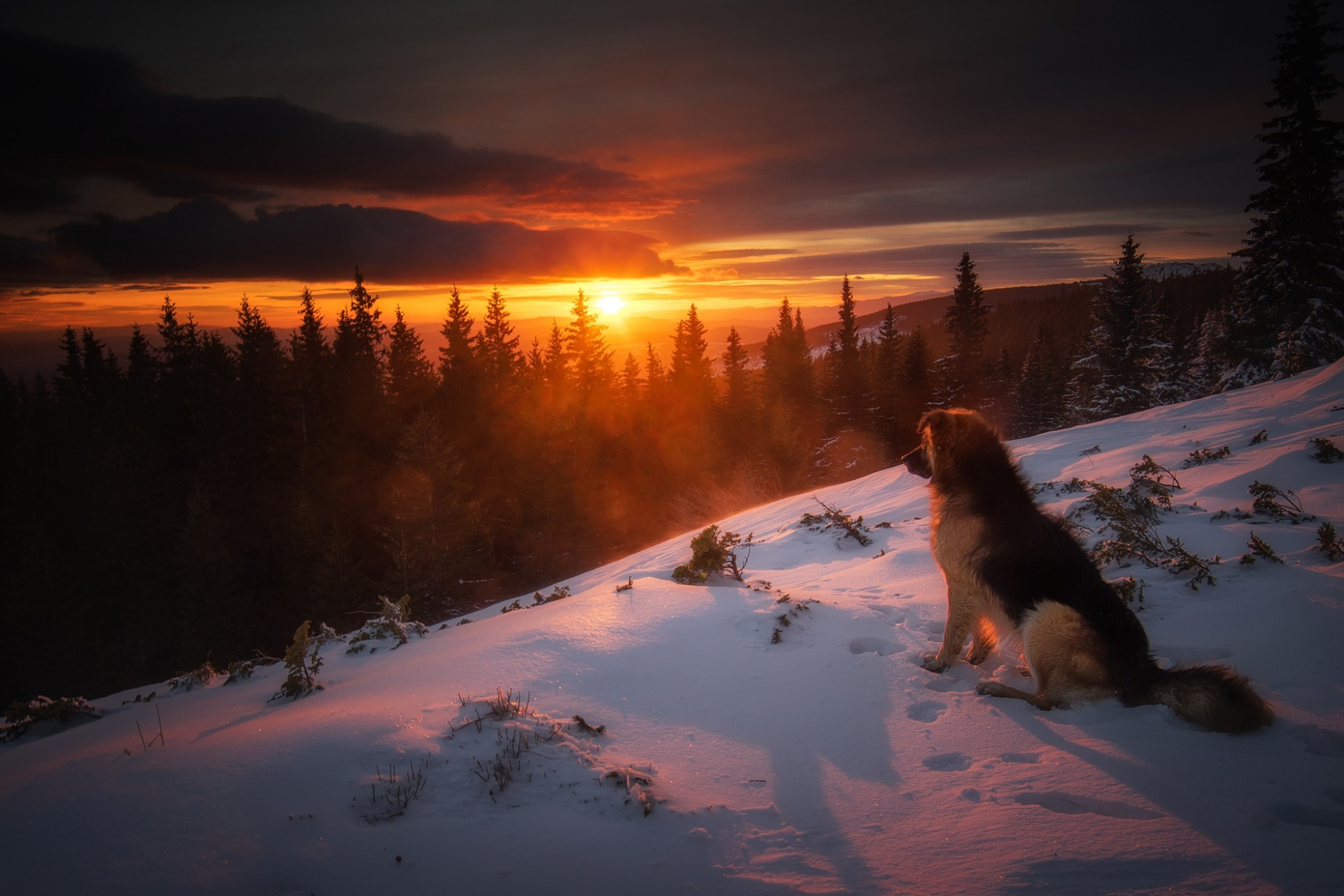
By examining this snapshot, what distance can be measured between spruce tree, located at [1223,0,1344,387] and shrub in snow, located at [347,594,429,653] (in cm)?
2959

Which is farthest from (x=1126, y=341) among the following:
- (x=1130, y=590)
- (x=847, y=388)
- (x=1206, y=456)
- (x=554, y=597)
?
(x=554, y=597)

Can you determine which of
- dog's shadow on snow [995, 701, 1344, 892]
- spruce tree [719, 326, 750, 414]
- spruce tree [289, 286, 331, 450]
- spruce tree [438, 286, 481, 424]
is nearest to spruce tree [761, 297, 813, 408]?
spruce tree [719, 326, 750, 414]

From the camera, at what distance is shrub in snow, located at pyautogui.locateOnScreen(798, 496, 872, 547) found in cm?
694

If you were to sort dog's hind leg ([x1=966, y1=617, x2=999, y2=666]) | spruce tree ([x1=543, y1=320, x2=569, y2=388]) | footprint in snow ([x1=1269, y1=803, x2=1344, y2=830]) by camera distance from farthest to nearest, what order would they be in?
spruce tree ([x1=543, y1=320, x2=569, y2=388]) → dog's hind leg ([x1=966, y1=617, x2=999, y2=666]) → footprint in snow ([x1=1269, y1=803, x2=1344, y2=830])

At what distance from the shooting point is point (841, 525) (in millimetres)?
7363

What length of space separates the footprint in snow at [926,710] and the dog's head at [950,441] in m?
1.55

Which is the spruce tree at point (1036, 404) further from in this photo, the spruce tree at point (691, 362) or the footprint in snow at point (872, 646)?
the footprint in snow at point (872, 646)

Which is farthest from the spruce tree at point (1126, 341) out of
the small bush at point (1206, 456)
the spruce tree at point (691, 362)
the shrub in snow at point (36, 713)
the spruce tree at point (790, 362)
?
the shrub in snow at point (36, 713)

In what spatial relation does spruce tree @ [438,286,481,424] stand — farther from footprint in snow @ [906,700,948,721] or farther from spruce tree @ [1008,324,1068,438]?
spruce tree @ [1008,324,1068,438]

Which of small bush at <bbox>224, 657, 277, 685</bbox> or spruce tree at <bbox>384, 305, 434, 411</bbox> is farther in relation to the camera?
spruce tree at <bbox>384, 305, 434, 411</bbox>

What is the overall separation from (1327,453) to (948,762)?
5.61m

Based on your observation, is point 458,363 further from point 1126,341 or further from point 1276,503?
point 1126,341

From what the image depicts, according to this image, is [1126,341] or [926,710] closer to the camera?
[926,710]

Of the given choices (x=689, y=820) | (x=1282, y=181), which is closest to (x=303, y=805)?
(x=689, y=820)
